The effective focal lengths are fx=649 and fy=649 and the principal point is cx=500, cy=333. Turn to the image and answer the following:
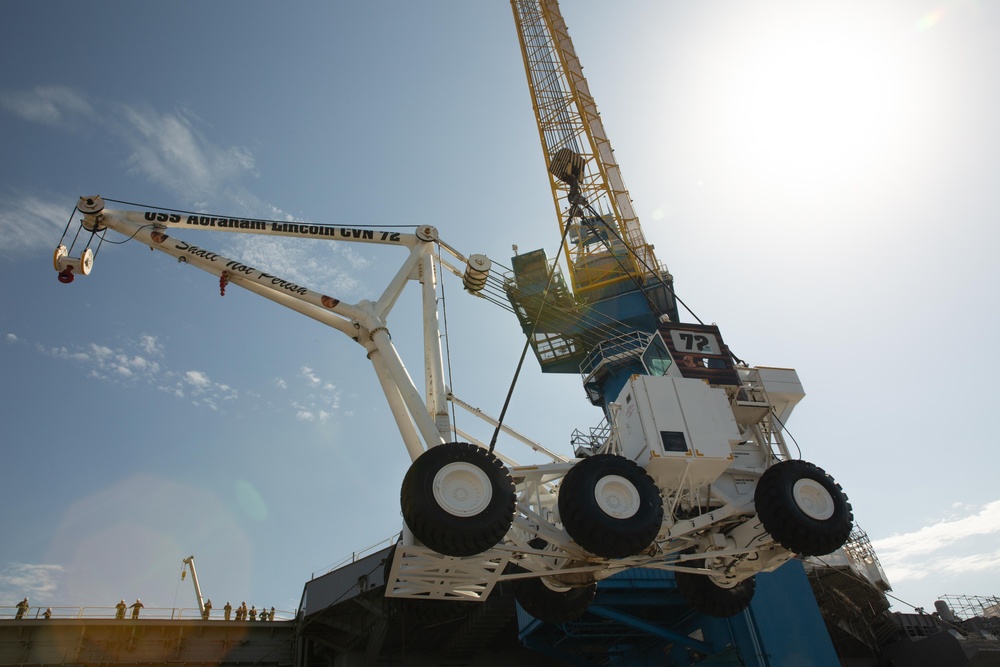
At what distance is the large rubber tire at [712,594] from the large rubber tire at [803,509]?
407 cm

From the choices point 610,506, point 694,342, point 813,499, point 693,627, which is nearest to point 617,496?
point 610,506

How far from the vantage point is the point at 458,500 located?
12188 mm

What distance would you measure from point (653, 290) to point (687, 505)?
65.6ft

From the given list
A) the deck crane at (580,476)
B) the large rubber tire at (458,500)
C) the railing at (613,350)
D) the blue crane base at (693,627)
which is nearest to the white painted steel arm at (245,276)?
the deck crane at (580,476)

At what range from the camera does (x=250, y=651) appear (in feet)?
95.1

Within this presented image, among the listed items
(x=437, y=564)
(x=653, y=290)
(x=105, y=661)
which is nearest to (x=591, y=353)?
(x=653, y=290)

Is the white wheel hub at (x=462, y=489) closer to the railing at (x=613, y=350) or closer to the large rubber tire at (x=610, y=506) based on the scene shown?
the large rubber tire at (x=610, y=506)

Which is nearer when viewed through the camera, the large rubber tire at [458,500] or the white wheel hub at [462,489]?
the large rubber tire at [458,500]

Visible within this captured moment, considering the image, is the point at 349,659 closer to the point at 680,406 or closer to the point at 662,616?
the point at 662,616

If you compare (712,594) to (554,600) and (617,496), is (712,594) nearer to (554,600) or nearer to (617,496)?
(554,600)

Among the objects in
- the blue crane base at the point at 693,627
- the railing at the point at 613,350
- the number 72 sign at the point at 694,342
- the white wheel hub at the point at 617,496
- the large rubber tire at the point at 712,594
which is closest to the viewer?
the white wheel hub at the point at 617,496

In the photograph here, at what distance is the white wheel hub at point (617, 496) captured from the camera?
12.9m

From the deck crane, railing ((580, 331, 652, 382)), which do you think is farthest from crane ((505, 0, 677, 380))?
the deck crane

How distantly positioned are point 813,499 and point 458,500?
775 centimetres
